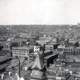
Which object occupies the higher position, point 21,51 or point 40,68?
point 40,68

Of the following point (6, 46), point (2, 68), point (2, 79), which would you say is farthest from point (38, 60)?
point (6, 46)

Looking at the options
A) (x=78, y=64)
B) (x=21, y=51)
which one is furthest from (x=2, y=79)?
(x=21, y=51)

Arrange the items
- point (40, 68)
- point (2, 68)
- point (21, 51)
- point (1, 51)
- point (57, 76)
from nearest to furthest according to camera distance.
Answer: point (40, 68), point (57, 76), point (2, 68), point (21, 51), point (1, 51)

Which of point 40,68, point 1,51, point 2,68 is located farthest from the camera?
point 1,51

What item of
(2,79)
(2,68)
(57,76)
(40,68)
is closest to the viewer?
(40,68)

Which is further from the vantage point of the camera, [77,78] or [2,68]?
[2,68]

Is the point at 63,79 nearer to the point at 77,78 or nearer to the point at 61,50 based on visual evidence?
the point at 77,78

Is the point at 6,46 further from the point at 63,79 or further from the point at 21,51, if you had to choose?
the point at 63,79

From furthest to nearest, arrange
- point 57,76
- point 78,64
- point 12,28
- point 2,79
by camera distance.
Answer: point 12,28 < point 78,64 < point 2,79 < point 57,76

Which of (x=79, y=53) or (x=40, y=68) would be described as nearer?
(x=40, y=68)
